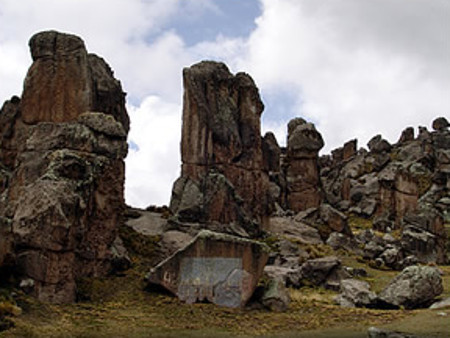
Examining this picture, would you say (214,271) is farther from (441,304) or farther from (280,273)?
(441,304)

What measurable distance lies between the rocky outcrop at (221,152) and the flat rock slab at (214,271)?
13238 mm

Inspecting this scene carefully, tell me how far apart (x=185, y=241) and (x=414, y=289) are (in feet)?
45.0

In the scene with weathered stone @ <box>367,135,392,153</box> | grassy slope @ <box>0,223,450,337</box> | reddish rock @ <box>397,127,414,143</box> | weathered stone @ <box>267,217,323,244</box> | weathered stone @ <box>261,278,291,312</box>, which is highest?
reddish rock @ <box>397,127,414,143</box>

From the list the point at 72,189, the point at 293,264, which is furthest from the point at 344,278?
the point at 72,189

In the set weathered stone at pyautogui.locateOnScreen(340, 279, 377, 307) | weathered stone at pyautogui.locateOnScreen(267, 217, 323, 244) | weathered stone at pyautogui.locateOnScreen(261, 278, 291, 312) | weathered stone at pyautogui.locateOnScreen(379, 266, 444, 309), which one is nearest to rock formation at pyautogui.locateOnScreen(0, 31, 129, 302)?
weathered stone at pyautogui.locateOnScreen(261, 278, 291, 312)

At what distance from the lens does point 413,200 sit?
2014 inches

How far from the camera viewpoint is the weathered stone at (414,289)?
69.6 feet

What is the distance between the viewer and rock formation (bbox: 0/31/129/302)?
59.6 feet

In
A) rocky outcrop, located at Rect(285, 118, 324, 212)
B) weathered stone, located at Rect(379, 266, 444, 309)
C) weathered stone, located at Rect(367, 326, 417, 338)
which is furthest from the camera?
rocky outcrop, located at Rect(285, 118, 324, 212)

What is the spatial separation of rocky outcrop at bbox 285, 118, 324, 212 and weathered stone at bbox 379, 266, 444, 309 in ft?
92.5

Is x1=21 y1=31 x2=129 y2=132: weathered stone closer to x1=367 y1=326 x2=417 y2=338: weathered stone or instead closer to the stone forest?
the stone forest

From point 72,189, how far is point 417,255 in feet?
85.9

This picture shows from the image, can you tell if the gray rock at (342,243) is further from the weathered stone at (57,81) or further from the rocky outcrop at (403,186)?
the weathered stone at (57,81)

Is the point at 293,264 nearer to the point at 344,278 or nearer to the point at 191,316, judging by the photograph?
the point at 344,278
